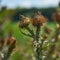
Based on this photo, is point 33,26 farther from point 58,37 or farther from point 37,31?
point 58,37

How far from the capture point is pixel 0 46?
9.89 feet

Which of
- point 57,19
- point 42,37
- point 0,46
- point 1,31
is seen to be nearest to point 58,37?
point 57,19

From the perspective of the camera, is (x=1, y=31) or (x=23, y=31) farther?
(x=1, y=31)

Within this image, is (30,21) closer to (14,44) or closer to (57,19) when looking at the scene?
(14,44)

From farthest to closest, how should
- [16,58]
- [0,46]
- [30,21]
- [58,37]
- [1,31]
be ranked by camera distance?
1. [1,31]
2. [16,58]
3. [58,37]
4. [0,46]
5. [30,21]

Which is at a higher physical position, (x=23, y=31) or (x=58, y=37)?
(x=23, y=31)

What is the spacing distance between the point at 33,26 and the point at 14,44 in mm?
203

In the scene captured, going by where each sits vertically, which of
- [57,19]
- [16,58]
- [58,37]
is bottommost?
[16,58]

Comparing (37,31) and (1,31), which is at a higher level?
(37,31)

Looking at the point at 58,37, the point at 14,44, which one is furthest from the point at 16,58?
the point at 14,44

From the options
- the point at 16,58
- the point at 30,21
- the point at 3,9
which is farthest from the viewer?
the point at 3,9

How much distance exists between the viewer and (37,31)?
2.35 m

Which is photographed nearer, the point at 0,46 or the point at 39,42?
the point at 39,42

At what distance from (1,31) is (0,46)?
152 cm
